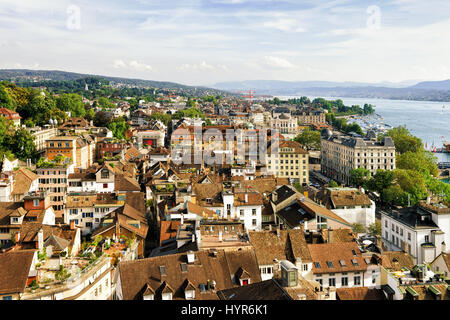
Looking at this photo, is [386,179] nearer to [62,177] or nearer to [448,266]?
[448,266]

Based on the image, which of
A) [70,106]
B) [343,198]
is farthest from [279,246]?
[70,106]

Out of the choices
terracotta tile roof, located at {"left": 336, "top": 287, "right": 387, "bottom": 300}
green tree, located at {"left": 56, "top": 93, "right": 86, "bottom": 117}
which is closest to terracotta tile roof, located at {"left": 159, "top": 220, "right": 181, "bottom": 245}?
terracotta tile roof, located at {"left": 336, "top": 287, "right": 387, "bottom": 300}

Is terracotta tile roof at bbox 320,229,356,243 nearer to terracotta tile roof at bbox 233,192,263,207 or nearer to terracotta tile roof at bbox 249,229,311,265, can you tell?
terracotta tile roof at bbox 249,229,311,265

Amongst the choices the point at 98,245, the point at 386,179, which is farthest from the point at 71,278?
the point at 386,179

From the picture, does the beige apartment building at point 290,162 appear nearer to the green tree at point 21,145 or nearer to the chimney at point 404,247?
the green tree at point 21,145

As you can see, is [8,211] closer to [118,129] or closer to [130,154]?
[130,154]

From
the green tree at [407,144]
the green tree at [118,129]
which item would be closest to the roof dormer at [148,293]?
the green tree at [118,129]
